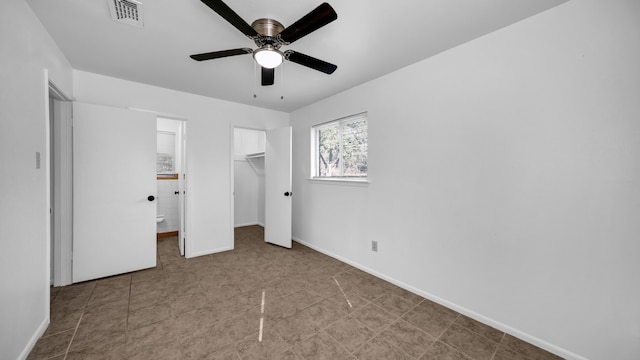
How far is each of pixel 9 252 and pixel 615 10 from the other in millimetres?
4022

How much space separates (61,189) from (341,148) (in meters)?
3.40

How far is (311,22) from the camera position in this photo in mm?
1409

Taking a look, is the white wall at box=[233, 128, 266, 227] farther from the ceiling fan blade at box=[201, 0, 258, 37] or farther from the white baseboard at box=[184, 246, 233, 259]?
the ceiling fan blade at box=[201, 0, 258, 37]

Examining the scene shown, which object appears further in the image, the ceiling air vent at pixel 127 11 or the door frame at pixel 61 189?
the door frame at pixel 61 189

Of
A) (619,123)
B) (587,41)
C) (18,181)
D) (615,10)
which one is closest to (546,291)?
(619,123)

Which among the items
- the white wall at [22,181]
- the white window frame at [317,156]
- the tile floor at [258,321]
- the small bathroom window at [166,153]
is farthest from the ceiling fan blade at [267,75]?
the small bathroom window at [166,153]

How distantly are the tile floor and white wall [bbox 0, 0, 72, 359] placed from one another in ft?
1.16

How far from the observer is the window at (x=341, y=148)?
3145 mm

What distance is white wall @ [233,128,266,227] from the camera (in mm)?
5383

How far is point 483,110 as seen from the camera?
195 cm

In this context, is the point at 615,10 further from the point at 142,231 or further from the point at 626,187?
the point at 142,231

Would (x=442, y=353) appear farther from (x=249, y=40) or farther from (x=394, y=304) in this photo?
(x=249, y=40)

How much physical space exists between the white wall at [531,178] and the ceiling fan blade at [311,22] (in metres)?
1.41

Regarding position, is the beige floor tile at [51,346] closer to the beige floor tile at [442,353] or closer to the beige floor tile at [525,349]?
the beige floor tile at [442,353]
